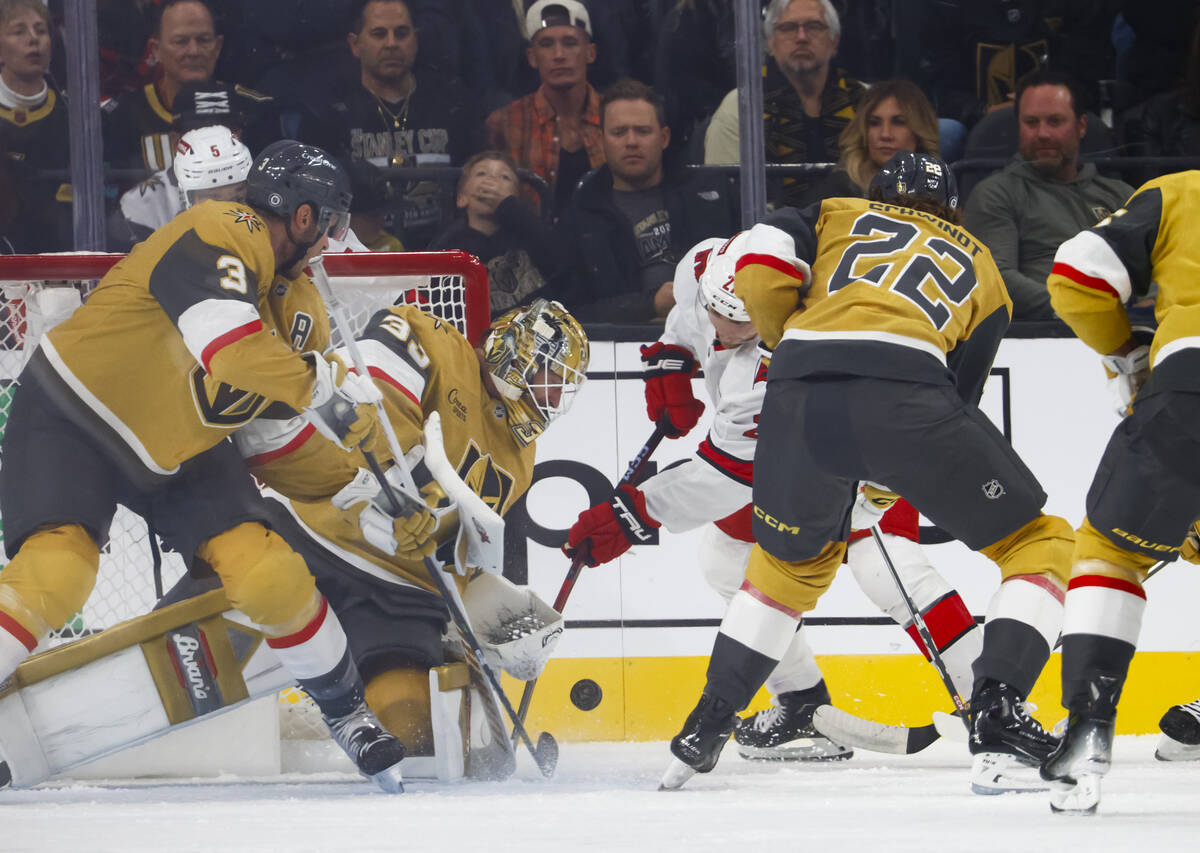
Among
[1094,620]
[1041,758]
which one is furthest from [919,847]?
[1041,758]

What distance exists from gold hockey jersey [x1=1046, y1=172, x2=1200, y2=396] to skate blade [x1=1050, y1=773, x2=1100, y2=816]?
21.1 inches

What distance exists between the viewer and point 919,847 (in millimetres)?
1359

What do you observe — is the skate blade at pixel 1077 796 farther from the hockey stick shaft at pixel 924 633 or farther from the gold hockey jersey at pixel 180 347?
the gold hockey jersey at pixel 180 347

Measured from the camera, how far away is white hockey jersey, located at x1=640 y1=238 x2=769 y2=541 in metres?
3.02

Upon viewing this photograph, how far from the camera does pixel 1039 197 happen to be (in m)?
3.60

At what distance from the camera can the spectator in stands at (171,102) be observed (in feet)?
12.2

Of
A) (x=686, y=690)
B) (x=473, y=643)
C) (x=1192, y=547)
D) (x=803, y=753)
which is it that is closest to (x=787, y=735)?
(x=803, y=753)

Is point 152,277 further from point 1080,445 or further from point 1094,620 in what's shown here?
point 1080,445

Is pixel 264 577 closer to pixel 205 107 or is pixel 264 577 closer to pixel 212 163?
pixel 212 163

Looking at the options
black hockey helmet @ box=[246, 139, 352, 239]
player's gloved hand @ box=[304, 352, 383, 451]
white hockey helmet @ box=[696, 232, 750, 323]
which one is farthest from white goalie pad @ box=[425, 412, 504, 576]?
white hockey helmet @ box=[696, 232, 750, 323]

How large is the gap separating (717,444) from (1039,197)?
119 centimetres

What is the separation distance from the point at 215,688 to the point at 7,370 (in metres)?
0.80

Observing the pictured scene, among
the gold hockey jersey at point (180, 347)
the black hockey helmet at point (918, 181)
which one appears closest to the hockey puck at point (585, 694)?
the gold hockey jersey at point (180, 347)

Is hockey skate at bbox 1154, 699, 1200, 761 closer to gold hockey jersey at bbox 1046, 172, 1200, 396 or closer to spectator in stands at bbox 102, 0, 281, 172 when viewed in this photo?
gold hockey jersey at bbox 1046, 172, 1200, 396
